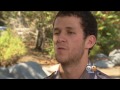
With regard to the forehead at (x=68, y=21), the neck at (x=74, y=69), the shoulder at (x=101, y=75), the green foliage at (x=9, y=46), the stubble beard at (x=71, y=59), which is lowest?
the shoulder at (x=101, y=75)

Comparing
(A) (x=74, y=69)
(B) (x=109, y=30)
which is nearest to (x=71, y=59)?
(A) (x=74, y=69)

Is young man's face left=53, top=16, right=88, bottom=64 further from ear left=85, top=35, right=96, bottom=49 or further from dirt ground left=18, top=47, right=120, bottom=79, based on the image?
Answer: dirt ground left=18, top=47, right=120, bottom=79

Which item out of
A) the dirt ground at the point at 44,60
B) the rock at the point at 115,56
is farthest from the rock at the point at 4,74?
the rock at the point at 115,56

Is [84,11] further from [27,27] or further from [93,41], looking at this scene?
[27,27]

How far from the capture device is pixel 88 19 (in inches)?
185

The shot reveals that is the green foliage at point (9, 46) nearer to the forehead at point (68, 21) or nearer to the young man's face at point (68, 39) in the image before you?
the young man's face at point (68, 39)

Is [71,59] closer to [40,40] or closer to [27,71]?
[40,40]

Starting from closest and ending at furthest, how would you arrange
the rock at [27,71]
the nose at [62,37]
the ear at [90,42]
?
the nose at [62,37] → the ear at [90,42] → the rock at [27,71]

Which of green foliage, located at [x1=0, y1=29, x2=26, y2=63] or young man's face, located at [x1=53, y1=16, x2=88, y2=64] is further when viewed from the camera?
green foliage, located at [x1=0, y1=29, x2=26, y2=63]

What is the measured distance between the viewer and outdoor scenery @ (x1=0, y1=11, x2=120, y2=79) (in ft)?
15.7

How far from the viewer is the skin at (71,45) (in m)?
4.61

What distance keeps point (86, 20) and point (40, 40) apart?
2.97ft

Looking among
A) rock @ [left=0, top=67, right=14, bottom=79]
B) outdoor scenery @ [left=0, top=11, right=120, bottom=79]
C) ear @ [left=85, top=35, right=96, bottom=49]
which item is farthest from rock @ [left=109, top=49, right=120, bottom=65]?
rock @ [left=0, top=67, right=14, bottom=79]
